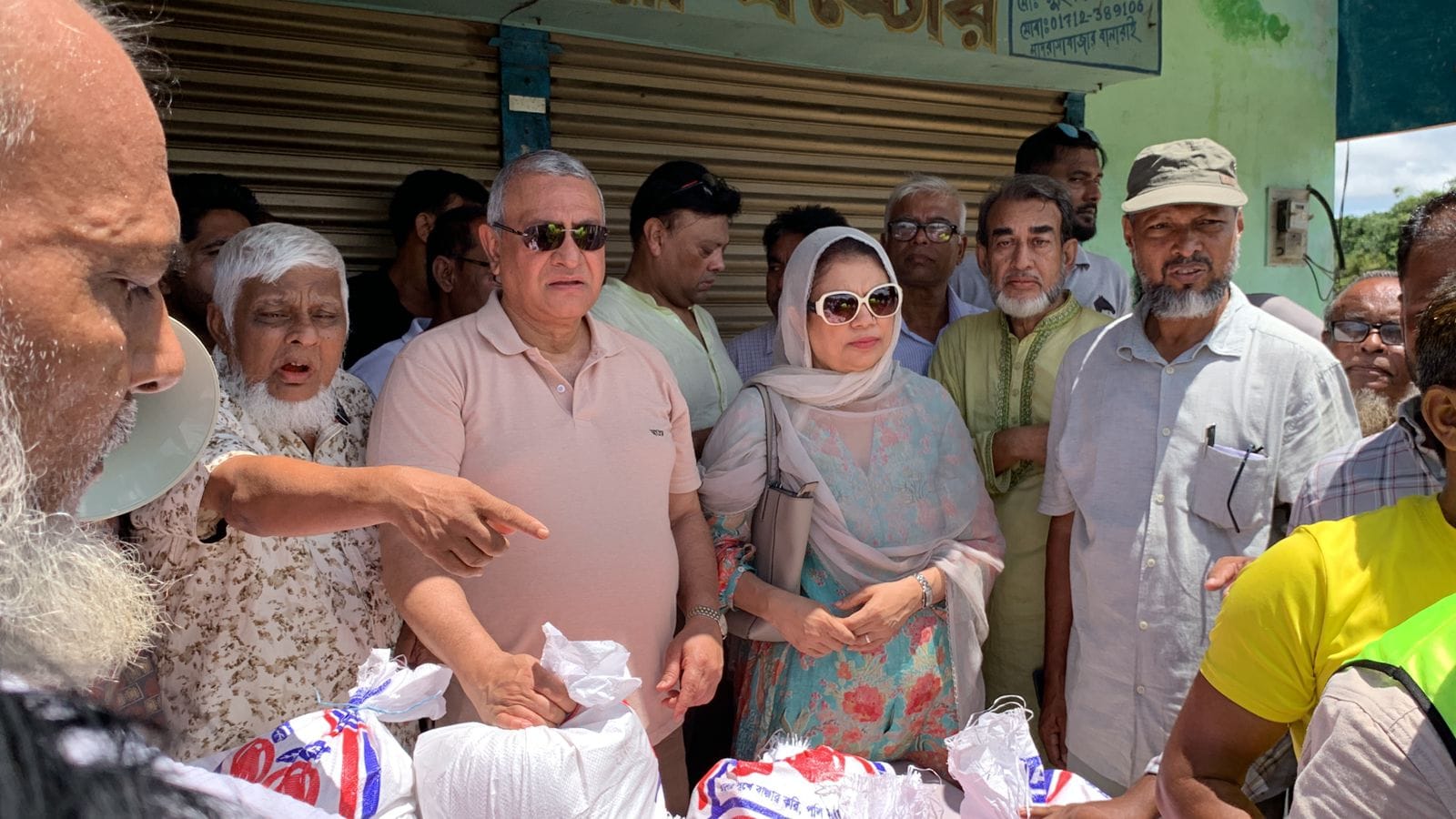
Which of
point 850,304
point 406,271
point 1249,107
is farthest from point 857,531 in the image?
point 1249,107

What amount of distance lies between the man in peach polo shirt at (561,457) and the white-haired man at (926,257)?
148 cm

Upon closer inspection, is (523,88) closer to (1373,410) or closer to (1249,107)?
(1373,410)

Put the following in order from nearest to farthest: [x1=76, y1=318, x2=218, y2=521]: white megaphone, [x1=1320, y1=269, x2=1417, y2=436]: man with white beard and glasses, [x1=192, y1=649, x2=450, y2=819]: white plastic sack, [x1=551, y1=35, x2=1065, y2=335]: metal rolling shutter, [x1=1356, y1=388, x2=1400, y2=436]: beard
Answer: [x1=76, y1=318, x2=218, y2=521]: white megaphone → [x1=192, y1=649, x2=450, y2=819]: white plastic sack → [x1=1356, y1=388, x2=1400, y2=436]: beard → [x1=1320, y1=269, x2=1417, y2=436]: man with white beard and glasses → [x1=551, y1=35, x2=1065, y2=335]: metal rolling shutter

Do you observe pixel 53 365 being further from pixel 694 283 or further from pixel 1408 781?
pixel 694 283

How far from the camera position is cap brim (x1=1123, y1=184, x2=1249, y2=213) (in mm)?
2760

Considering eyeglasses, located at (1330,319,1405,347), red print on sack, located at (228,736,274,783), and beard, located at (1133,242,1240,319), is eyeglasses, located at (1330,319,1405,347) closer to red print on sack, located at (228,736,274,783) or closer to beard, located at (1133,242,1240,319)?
beard, located at (1133,242,1240,319)

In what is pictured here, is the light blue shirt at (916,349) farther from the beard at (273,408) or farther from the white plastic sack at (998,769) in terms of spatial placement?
the beard at (273,408)

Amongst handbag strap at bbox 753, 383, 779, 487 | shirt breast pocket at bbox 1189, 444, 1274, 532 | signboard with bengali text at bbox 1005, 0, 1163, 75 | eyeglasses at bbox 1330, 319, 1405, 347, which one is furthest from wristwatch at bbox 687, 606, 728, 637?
signboard with bengali text at bbox 1005, 0, 1163, 75

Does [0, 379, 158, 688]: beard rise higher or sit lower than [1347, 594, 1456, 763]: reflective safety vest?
higher

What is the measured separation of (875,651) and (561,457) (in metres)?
0.94

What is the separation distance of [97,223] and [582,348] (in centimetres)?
175

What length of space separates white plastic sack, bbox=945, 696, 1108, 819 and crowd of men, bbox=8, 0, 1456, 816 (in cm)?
18

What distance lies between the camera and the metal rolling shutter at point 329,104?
3.53m

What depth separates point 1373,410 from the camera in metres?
2.88
